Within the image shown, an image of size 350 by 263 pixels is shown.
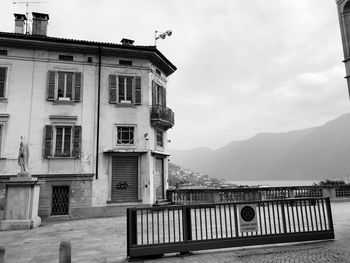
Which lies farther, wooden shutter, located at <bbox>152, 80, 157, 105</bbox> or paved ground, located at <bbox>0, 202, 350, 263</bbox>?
wooden shutter, located at <bbox>152, 80, 157, 105</bbox>

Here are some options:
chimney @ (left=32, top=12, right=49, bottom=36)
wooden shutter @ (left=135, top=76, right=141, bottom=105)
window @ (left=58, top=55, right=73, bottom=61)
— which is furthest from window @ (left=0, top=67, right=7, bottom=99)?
wooden shutter @ (left=135, top=76, right=141, bottom=105)

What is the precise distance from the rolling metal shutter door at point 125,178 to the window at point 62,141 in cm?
254

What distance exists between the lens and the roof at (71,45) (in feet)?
56.4

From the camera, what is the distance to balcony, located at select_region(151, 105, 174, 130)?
61.7 feet

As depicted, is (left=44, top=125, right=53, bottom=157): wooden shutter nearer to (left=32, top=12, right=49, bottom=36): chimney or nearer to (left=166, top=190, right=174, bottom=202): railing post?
(left=32, top=12, right=49, bottom=36): chimney

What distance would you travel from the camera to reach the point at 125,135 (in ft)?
60.4

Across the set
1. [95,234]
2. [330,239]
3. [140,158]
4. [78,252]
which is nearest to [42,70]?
[140,158]

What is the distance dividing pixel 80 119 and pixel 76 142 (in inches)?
60.2

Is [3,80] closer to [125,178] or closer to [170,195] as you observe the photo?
[125,178]

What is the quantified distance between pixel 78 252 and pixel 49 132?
11021mm

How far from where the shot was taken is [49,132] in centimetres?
1712

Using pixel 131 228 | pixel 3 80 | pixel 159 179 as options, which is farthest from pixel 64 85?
pixel 131 228

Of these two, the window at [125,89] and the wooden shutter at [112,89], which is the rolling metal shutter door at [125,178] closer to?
the wooden shutter at [112,89]

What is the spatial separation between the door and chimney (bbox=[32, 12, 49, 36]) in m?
12.1
